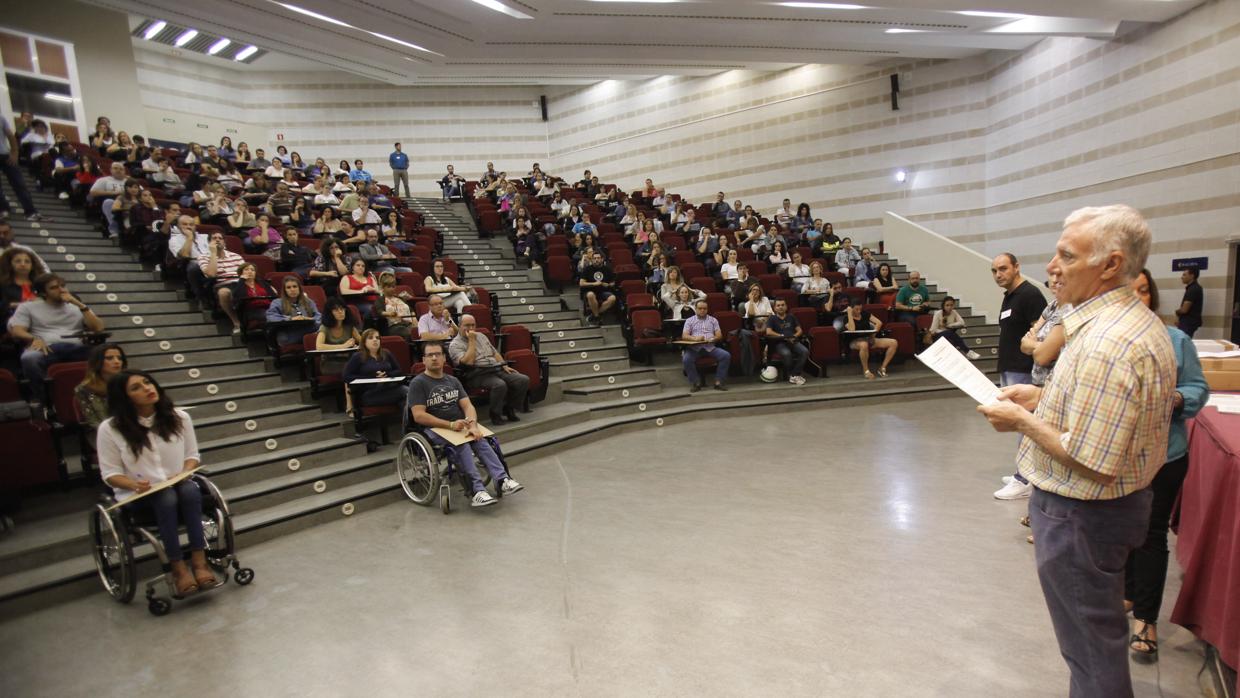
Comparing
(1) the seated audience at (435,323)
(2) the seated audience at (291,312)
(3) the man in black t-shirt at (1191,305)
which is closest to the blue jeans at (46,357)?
(2) the seated audience at (291,312)

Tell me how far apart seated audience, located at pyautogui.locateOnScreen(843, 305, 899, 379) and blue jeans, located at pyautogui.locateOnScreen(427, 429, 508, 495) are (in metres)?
5.08

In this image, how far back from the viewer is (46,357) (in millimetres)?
4090

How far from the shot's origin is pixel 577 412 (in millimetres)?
6105

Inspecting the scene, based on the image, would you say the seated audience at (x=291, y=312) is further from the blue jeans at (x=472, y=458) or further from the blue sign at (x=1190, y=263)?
the blue sign at (x=1190, y=263)

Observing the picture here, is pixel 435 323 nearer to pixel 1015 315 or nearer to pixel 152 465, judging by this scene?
pixel 152 465

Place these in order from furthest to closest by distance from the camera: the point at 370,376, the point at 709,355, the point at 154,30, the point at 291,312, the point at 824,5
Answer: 1. the point at 154,30
2. the point at 824,5
3. the point at 709,355
4. the point at 291,312
5. the point at 370,376

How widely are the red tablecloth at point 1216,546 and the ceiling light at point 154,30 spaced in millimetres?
16531

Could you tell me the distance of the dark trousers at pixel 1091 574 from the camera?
4.19ft

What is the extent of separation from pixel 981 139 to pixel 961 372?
→ 1128 centimetres

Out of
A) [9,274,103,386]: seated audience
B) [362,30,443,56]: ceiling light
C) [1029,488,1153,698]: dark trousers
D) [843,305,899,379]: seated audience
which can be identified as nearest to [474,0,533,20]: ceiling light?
[362,30,443,56]: ceiling light

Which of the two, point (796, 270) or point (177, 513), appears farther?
point (796, 270)

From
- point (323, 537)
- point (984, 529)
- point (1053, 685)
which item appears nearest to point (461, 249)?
point (323, 537)

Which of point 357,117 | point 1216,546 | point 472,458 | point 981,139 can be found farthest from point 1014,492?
point 357,117

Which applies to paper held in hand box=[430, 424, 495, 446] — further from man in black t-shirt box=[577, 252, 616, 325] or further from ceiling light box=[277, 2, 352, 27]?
ceiling light box=[277, 2, 352, 27]
